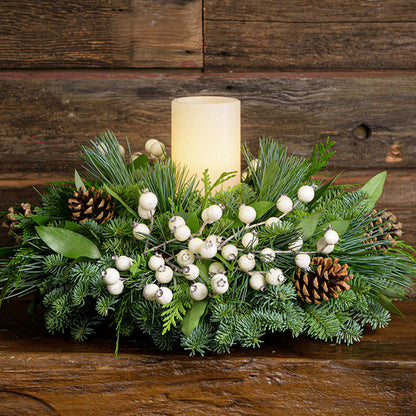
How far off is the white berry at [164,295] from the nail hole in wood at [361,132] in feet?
1.84

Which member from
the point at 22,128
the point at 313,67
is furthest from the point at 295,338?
the point at 22,128

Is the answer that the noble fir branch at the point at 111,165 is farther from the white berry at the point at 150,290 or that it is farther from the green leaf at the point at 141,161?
the white berry at the point at 150,290


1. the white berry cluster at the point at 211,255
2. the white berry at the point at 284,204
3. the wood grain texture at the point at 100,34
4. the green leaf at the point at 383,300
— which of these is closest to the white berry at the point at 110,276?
the white berry cluster at the point at 211,255

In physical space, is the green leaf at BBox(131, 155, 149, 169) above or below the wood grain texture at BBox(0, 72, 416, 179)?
below

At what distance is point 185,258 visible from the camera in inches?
24.4

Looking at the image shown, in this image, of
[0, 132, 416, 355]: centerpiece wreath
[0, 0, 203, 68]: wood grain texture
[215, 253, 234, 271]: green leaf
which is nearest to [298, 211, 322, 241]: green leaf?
[0, 132, 416, 355]: centerpiece wreath

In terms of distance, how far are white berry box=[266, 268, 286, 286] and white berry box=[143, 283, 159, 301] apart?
0.43 ft

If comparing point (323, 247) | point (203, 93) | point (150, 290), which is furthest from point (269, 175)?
point (203, 93)

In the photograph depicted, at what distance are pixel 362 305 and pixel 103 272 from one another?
1.11ft

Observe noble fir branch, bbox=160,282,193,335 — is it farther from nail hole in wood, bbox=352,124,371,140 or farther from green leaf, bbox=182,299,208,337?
nail hole in wood, bbox=352,124,371,140

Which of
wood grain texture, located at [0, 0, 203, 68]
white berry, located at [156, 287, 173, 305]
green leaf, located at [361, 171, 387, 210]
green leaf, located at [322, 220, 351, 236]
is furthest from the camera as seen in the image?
wood grain texture, located at [0, 0, 203, 68]

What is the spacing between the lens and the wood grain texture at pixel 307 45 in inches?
37.5

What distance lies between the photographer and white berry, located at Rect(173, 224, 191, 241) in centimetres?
59

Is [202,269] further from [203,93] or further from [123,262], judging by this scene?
[203,93]
